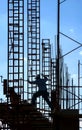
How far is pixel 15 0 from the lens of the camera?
31.3 meters

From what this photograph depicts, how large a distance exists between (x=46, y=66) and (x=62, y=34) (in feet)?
56.0

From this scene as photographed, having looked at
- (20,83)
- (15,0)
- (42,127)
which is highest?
(15,0)

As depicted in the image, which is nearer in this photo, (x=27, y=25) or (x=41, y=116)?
(x=41, y=116)

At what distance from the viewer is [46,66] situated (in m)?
35.2

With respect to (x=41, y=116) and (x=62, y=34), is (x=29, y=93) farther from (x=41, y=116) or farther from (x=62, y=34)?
A: (x=62, y=34)

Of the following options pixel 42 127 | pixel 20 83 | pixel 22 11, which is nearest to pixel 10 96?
pixel 20 83

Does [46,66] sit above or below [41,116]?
above

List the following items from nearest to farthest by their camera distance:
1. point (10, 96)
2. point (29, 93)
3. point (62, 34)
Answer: point (62, 34) < point (10, 96) < point (29, 93)

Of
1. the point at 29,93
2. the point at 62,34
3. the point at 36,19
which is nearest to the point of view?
the point at 62,34

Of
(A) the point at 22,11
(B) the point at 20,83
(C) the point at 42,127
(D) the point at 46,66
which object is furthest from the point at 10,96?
(D) the point at 46,66

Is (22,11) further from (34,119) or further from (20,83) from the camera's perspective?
(34,119)

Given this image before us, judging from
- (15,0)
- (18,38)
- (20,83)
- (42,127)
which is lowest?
(42,127)

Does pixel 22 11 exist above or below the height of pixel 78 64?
above

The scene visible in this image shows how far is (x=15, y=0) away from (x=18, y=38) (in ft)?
8.55
